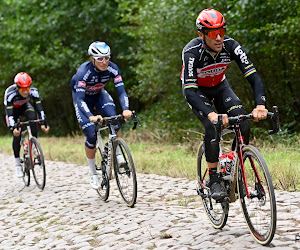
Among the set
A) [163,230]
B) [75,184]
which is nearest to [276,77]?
[75,184]

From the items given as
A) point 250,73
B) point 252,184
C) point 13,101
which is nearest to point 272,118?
point 252,184

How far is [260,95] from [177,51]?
11117mm

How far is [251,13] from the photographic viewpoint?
1370cm

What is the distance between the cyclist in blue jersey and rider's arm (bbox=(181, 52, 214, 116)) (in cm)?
227

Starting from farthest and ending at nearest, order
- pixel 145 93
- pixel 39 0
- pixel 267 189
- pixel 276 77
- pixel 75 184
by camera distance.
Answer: pixel 39 0
pixel 145 93
pixel 276 77
pixel 75 184
pixel 267 189

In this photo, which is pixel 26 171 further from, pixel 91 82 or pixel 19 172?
pixel 91 82

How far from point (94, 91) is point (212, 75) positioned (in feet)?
10.3

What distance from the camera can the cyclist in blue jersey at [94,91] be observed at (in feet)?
24.4

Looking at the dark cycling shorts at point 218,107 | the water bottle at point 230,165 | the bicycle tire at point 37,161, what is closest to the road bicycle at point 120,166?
the dark cycling shorts at point 218,107

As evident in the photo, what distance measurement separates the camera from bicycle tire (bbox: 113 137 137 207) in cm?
681

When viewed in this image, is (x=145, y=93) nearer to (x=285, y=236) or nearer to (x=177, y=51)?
(x=177, y=51)

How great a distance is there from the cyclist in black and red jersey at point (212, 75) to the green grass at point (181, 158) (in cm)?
225

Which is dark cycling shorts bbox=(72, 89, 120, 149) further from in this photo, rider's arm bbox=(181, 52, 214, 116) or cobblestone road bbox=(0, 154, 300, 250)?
rider's arm bbox=(181, 52, 214, 116)

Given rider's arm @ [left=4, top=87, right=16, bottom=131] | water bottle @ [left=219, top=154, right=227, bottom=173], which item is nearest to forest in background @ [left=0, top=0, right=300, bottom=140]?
rider's arm @ [left=4, top=87, right=16, bottom=131]
